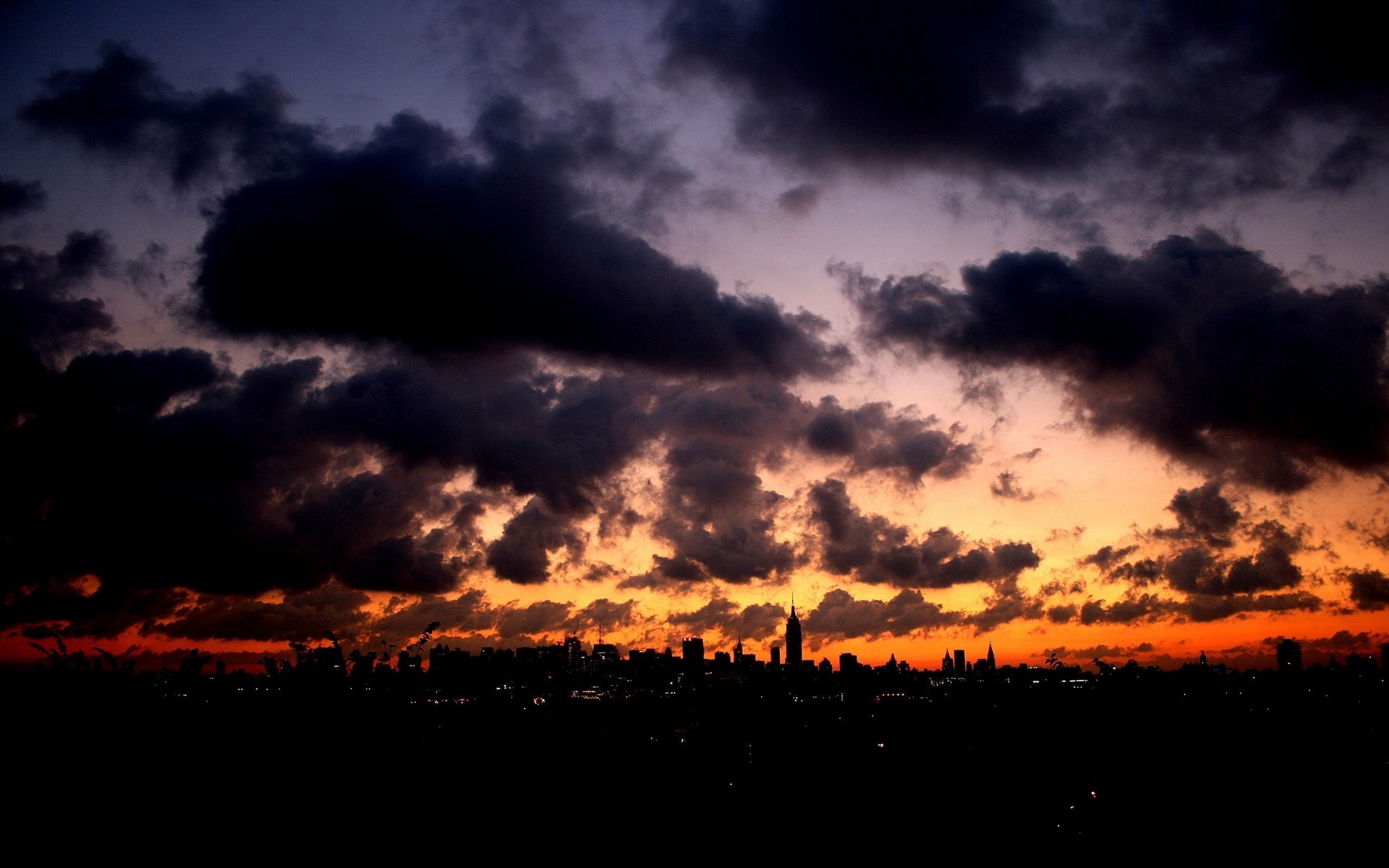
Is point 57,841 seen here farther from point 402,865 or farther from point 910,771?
point 910,771

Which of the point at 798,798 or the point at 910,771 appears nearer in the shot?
the point at 798,798

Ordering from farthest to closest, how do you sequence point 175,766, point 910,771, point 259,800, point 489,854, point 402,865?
point 910,771 → point 175,766 → point 259,800 → point 489,854 → point 402,865

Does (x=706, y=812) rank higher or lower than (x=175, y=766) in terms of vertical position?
lower

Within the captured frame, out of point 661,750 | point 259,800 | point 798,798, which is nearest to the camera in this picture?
point 259,800

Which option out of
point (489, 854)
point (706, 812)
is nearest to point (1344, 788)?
point (706, 812)

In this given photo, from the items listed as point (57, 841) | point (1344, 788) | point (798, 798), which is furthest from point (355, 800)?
point (1344, 788)

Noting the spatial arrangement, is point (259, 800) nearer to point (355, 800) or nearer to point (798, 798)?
point (355, 800)

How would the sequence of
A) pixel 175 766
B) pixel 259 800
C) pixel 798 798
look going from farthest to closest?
pixel 798 798
pixel 175 766
pixel 259 800

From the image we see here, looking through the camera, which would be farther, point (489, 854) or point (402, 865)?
point (489, 854)

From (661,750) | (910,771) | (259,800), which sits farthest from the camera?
(661,750)
